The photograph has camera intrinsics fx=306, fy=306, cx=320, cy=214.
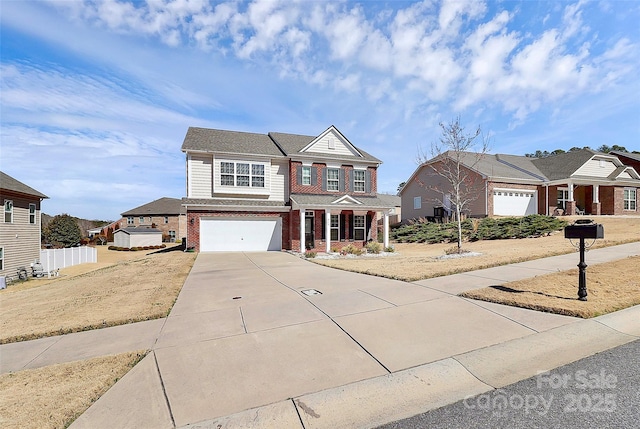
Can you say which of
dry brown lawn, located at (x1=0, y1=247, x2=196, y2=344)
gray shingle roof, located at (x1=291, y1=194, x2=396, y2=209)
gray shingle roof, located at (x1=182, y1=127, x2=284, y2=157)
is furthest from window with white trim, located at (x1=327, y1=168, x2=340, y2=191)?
dry brown lawn, located at (x1=0, y1=247, x2=196, y2=344)

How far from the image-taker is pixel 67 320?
20.2 feet

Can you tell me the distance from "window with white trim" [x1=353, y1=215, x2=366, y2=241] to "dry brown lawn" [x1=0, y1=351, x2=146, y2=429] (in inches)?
687

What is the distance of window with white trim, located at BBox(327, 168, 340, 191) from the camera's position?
20891mm

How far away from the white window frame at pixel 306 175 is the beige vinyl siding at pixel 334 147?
4.07 feet

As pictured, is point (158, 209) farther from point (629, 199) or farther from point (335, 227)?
point (629, 199)

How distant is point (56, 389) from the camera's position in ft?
11.4

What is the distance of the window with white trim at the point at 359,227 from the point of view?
21031 mm

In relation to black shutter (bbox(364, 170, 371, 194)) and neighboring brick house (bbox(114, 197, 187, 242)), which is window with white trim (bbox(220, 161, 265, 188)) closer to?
black shutter (bbox(364, 170, 371, 194))

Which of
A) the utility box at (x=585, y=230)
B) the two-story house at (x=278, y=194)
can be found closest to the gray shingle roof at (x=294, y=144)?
the two-story house at (x=278, y=194)

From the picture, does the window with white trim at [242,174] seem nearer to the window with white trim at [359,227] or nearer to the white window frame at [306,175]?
the white window frame at [306,175]

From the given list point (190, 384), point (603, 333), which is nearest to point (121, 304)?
point (190, 384)

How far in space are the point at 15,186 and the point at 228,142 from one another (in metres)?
14.1

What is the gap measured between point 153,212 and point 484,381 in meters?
57.3

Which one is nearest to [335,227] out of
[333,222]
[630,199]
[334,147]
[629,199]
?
[333,222]
